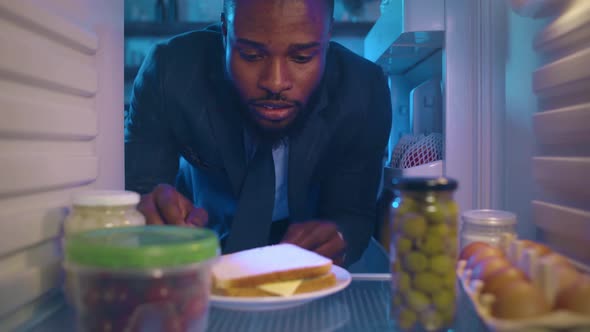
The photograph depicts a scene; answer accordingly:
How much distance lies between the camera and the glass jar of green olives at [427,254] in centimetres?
59

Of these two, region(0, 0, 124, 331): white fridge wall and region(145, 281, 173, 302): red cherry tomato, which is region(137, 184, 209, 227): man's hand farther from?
region(145, 281, 173, 302): red cherry tomato

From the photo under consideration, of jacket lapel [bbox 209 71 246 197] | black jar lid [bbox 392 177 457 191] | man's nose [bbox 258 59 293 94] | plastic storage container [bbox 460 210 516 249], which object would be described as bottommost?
plastic storage container [bbox 460 210 516 249]

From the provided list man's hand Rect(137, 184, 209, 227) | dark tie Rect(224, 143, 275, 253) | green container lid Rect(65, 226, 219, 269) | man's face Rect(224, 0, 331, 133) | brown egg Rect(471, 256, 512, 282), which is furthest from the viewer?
dark tie Rect(224, 143, 275, 253)

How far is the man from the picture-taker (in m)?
1.14

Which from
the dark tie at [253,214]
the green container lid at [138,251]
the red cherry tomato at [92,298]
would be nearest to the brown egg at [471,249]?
the green container lid at [138,251]

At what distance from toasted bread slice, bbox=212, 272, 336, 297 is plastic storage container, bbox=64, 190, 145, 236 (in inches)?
6.6

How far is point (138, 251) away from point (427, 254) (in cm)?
33

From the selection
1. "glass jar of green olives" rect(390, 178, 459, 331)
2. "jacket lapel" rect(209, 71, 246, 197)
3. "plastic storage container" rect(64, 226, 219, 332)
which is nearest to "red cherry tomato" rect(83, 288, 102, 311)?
"plastic storage container" rect(64, 226, 219, 332)

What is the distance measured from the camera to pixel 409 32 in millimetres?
1173

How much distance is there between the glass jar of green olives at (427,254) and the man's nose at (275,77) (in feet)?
1.88

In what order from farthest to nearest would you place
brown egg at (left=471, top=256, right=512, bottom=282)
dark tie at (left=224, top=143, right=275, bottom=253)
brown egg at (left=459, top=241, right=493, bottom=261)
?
1. dark tie at (left=224, top=143, right=275, bottom=253)
2. brown egg at (left=459, top=241, right=493, bottom=261)
3. brown egg at (left=471, top=256, right=512, bottom=282)

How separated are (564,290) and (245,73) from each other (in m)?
0.83

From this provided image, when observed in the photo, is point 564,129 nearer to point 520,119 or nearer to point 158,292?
point 520,119

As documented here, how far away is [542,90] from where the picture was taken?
910 mm
